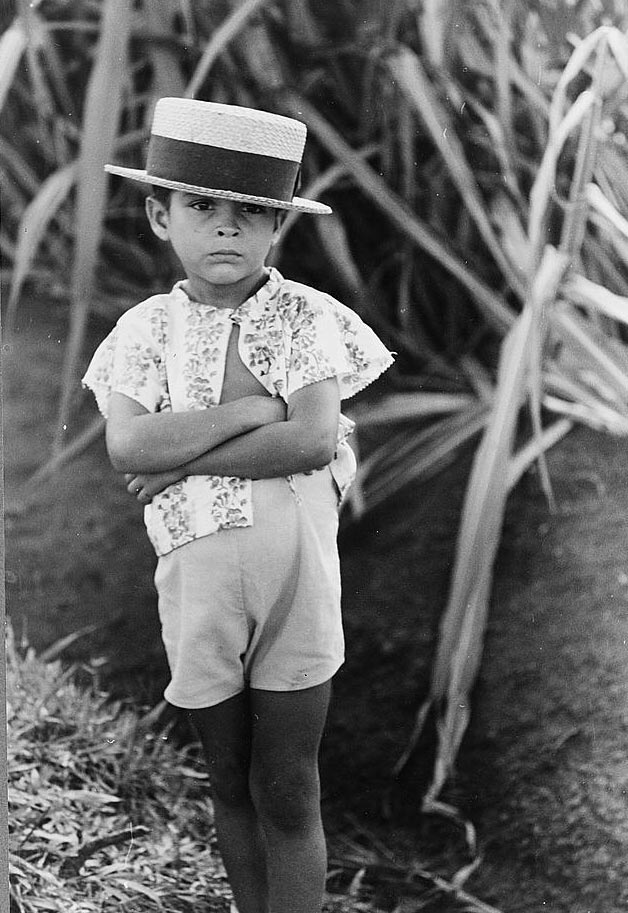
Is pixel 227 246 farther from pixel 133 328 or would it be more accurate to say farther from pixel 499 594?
pixel 499 594

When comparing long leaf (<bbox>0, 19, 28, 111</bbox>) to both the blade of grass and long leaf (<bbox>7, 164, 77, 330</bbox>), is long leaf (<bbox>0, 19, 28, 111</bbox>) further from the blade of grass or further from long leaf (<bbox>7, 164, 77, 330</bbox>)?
the blade of grass

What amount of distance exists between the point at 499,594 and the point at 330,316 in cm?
62

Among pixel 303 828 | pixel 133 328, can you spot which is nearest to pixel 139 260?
pixel 133 328

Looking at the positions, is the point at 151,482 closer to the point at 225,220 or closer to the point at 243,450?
the point at 243,450

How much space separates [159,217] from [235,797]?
2.60 ft

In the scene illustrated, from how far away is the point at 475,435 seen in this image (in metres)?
2.00

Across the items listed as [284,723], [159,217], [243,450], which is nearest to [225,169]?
[159,217]

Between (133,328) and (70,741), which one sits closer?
(133,328)

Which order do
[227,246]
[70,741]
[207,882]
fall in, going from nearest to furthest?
[227,246] → [207,882] → [70,741]

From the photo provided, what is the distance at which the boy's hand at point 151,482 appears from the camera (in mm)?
1567

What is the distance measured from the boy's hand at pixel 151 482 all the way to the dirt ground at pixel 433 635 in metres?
0.44

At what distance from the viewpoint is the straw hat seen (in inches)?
60.4

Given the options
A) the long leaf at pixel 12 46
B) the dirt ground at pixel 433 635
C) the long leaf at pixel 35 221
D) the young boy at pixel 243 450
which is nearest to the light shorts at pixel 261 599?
the young boy at pixel 243 450

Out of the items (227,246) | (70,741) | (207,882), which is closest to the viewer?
(227,246)
